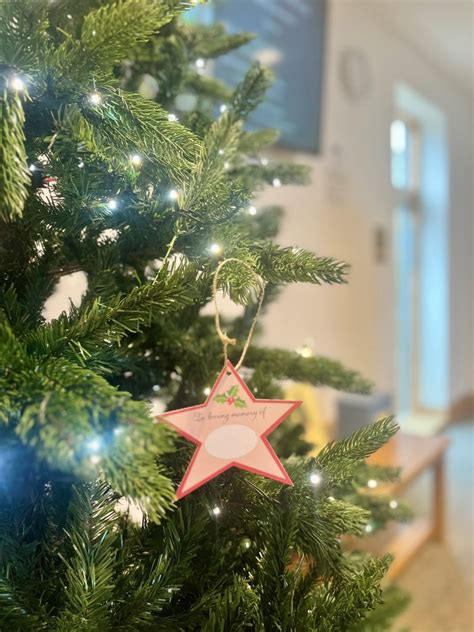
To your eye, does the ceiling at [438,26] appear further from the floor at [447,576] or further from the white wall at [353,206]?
the floor at [447,576]

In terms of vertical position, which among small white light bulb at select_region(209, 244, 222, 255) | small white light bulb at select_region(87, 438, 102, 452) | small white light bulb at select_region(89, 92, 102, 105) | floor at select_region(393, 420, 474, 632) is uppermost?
small white light bulb at select_region(89, 92, 102, 105)

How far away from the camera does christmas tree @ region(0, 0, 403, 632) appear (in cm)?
35

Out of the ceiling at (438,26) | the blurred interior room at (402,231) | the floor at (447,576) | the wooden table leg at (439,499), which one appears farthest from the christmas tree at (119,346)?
the ceiling at (438,26)

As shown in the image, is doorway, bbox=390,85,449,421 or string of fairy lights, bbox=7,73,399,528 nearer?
string of fairy lights, bbox=7,73,399,528

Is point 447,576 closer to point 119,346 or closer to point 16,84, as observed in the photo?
point 119,346

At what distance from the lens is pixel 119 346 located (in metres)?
0.44

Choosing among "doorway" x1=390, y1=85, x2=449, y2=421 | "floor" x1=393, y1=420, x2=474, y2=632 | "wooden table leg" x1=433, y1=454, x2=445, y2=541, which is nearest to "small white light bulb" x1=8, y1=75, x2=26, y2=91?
"floor" x1=393, y1=420, x2=474, y2=632

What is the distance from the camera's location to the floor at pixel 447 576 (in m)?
1.64

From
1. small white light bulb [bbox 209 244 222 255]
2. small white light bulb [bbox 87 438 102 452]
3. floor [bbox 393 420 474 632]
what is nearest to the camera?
small white light bulb [bbox 87 438 102 452]

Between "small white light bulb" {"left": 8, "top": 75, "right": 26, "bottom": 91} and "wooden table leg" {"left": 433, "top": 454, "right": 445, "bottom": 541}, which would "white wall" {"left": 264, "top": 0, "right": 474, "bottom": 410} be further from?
"small white light bulb" {"left": 8, "top": 75, "right": 26, "bottom": 91}

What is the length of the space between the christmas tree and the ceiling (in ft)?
8.39

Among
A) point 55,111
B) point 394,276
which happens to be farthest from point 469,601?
point 55,111

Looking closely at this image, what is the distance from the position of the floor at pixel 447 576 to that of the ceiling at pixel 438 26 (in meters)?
2.26

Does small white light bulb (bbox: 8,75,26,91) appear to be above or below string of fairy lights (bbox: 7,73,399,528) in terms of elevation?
above
